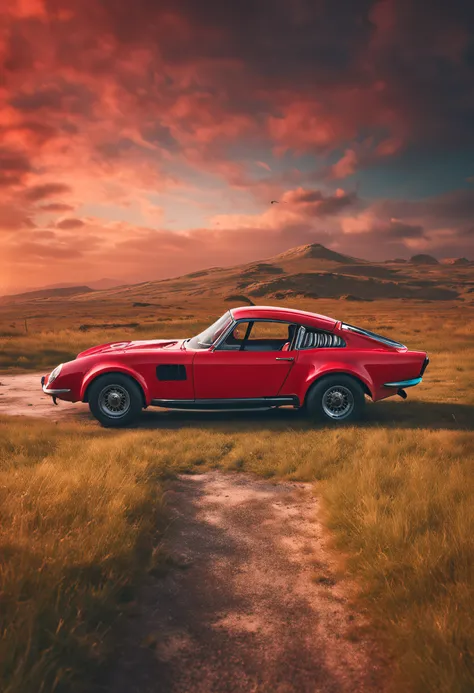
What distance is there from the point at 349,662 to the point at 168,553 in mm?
1642

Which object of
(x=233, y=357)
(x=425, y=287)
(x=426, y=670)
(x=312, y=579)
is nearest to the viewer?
(x=426, y=670)

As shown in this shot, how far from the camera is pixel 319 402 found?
796 cm

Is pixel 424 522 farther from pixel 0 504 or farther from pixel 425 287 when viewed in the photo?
pixel 425 287

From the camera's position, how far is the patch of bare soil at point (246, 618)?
2.63 m

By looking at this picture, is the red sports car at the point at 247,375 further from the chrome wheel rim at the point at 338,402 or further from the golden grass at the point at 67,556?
the golden grass at the point at 67,556

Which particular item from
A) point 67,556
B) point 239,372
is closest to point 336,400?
point 239,372

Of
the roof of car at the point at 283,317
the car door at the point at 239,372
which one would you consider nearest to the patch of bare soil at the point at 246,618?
the car door at the point at 239,372

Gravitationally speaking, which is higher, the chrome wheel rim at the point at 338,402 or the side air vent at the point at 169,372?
the side air vent at the point at 169,372

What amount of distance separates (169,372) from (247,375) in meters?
1.19

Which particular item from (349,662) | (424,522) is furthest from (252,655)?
(424,522)

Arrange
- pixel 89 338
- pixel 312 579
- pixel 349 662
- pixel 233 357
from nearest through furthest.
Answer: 1. pixel 349 662
2. pixel 312 579
3. pixel 233 357
4. pixel 89 338

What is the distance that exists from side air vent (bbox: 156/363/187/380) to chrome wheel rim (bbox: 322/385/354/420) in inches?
89.1

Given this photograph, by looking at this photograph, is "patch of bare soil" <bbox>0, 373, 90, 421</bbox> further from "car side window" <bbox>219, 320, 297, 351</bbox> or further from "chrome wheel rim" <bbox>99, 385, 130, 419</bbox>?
"car side window" <bbox>219, 320, 297, 351</bbox>

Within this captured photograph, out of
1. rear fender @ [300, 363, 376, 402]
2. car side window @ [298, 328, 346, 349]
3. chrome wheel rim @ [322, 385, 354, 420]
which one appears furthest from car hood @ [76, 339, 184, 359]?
chrome wheel rim @ [322, 385, 354, 420]
